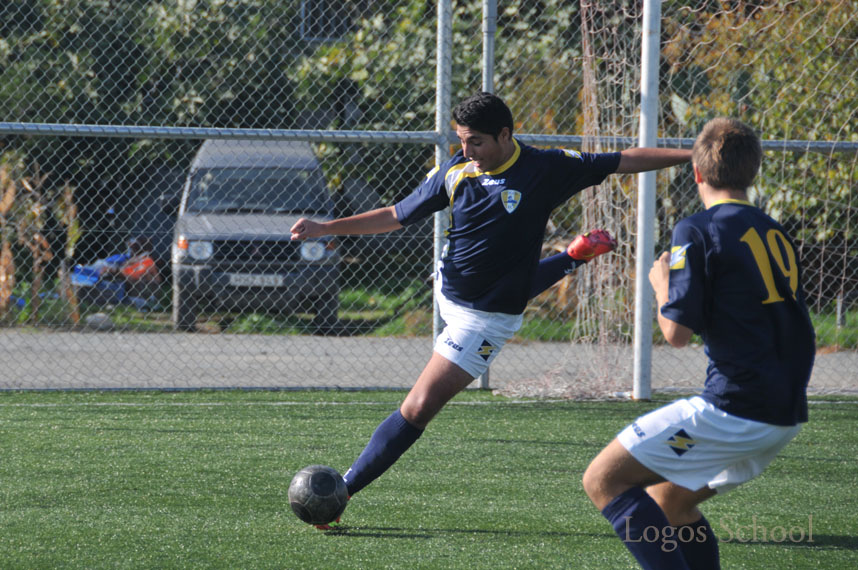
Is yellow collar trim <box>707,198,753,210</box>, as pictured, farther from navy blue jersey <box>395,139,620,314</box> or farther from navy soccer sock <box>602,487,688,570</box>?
navy blue jersey <box>395,139,620,314</box>

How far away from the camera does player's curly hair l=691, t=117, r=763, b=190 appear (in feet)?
8.42

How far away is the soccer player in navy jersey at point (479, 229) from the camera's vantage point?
3715 millimetres

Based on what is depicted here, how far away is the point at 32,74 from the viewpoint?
9.66 meters

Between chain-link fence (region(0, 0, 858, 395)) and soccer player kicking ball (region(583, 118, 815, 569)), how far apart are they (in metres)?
3.90

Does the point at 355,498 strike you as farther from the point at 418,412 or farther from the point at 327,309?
the point at 327,309

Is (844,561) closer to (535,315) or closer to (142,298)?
(535,315)

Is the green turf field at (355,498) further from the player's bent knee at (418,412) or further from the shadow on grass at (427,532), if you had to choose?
the player's bent knee at (418,412)

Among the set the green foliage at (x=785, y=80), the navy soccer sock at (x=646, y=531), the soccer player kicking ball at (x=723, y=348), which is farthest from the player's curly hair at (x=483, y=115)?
the green foliage at (x=785, y=80)

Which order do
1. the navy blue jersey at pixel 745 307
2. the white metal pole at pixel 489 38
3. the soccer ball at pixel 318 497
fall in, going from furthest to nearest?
1. the white metal pole at pixel 489 38
2. the soccer ball at pixel 318 497
3. the navy blue jersey at pixel 745 307

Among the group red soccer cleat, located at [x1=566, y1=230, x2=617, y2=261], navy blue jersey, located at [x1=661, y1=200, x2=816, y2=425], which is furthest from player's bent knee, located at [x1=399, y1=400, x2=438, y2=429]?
navy blue jersey, located at [x1=661, y1=200, x2=816, y2=425]

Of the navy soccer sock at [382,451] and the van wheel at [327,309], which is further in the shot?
the van wheel at [327,309]

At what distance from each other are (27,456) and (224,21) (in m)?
6.46

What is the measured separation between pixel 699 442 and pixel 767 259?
0.53 m

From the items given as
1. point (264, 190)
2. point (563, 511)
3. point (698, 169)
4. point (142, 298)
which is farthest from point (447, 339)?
point (142, 298)
